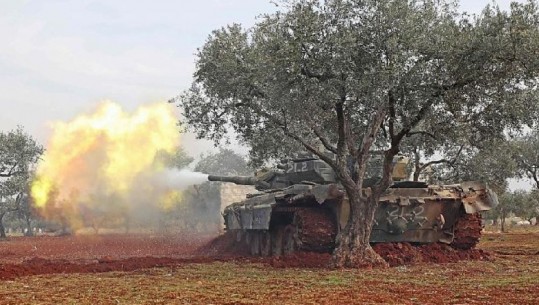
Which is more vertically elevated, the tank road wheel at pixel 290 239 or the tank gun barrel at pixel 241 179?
the tank gun barrel at pixel 241 179

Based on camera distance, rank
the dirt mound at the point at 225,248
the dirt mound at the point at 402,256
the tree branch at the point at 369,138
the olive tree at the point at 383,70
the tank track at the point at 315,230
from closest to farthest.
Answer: the olive tree at the point at 383,70, the tree branch at the point at 369,138, the dirt mound at the point at 402,256, the tank track at the point at 315,230, the dirt mound at the point at 225,248

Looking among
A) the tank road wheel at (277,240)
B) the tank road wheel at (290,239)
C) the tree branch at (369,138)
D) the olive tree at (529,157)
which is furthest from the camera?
the olive tree at (529,157)

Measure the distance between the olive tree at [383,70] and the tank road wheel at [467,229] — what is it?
4.93 meters

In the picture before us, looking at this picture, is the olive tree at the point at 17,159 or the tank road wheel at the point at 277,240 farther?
the olive tree at the point at 17,159

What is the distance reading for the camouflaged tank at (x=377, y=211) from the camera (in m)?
24.1

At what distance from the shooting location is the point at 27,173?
229ft

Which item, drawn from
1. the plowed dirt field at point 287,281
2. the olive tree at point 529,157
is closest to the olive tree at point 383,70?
the plowed dirt field at point 287,281

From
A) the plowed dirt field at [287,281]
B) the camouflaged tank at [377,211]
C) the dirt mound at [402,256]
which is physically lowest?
the plowed dirt field at [287,281]

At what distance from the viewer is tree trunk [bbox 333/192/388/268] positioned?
2239 centimetres

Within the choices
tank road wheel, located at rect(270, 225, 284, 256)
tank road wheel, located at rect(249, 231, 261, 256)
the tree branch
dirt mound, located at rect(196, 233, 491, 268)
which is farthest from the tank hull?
tank road wheel, located at rect(249, 231, 261, 256)

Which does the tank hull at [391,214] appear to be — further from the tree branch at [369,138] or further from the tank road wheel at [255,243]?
the tank road wheel at [255,243]

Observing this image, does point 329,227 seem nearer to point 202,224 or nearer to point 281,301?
point 281,301

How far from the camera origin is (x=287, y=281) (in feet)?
59.6

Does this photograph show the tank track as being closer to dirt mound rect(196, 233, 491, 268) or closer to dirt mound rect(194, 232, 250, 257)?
dirt mound rect(196, 233, 491, 268)
